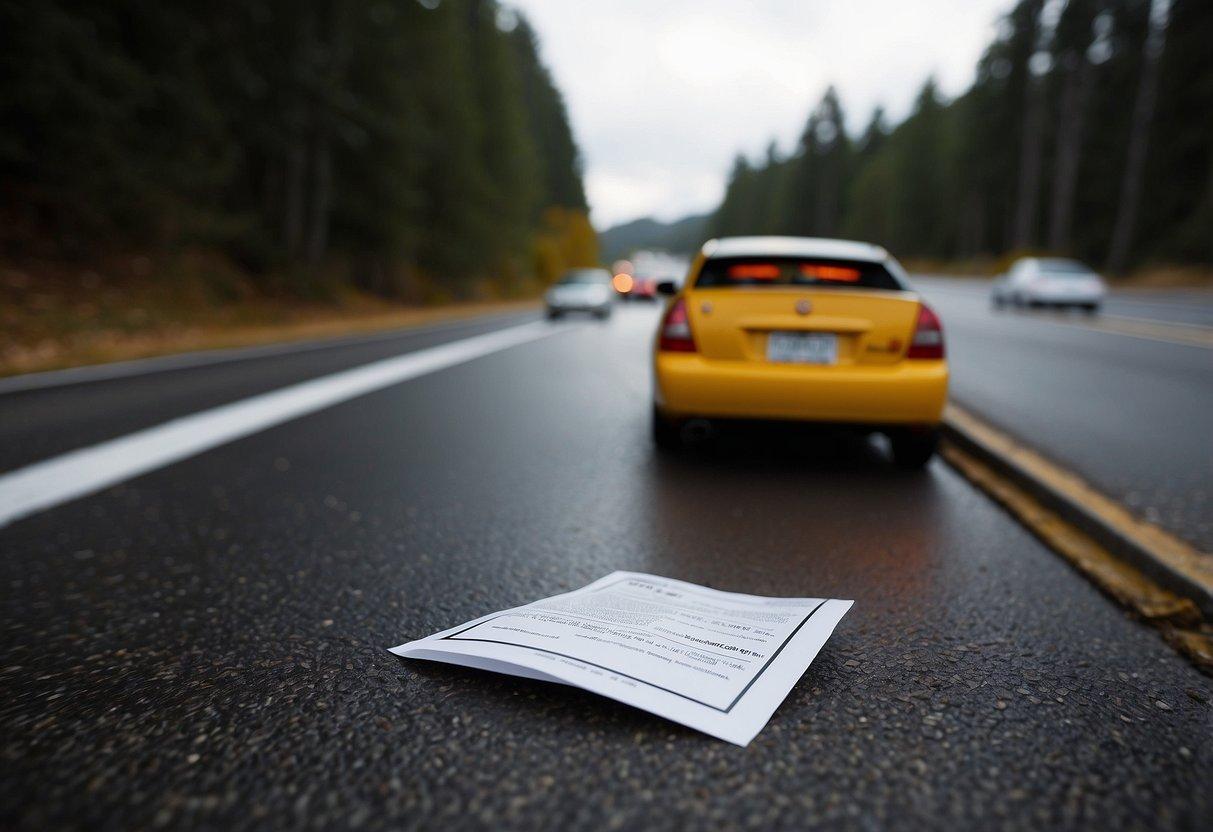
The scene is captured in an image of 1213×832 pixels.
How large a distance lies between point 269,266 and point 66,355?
10.8 meters

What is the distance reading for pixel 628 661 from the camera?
177 cm

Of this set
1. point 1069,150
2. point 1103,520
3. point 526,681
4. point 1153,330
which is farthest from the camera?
point 1069,150

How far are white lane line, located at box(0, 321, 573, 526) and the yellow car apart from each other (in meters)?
2.88

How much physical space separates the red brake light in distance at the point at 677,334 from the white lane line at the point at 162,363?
6.29 m

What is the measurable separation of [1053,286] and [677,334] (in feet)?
62.3

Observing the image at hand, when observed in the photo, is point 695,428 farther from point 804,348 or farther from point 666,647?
point 666,647

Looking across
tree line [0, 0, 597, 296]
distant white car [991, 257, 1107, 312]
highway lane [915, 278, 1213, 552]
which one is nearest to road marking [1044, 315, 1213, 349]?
highway lane [915, 278, 1213, 552]

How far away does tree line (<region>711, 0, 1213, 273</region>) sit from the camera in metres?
36.6

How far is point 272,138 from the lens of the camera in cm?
2069

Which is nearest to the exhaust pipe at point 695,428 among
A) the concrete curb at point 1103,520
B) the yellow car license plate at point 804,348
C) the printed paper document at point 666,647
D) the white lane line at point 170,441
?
the yellow car license plate at point 804,348

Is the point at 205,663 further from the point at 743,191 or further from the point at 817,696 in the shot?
the point at 743,191

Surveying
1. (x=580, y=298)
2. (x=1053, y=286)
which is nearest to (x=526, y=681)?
(x=580, y=298)

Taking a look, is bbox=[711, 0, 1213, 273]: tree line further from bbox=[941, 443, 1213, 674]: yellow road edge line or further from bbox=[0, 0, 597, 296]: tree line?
bbox=[941, 443, 1213, 674]: yellow road edge line

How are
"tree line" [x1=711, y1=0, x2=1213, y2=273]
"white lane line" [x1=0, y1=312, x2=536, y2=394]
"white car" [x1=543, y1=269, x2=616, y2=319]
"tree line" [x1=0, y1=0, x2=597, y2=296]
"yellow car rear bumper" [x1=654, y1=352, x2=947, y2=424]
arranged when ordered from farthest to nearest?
"tree line" [x1=711, y1=0, x2=1213, y2=273] → "white car" [x1=543, y1=269, x2=616, y2=319] → "tree line" [x1=0, y1=0, x2=597, y2=296] → "white lane line" [x1=0, y1=312, x2=536, y2=394] → "yellow car rear bumper" [x1=654, y1=352, x2=947, y2=424]
